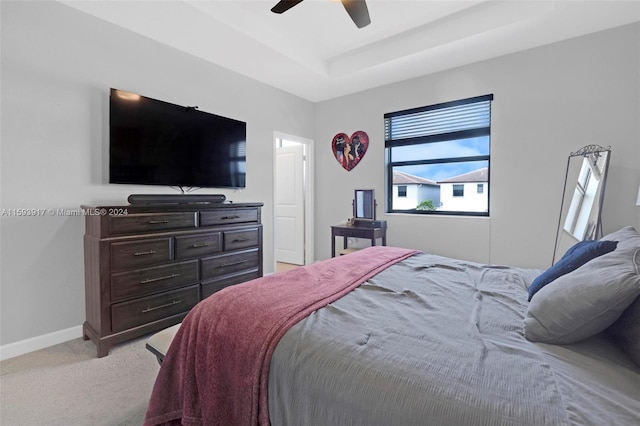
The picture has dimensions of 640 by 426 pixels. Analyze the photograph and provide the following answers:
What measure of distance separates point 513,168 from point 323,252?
280 centimetres

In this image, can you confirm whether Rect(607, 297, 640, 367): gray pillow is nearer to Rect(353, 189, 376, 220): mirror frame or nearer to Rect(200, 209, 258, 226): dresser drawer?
Rect(200, 209, 258, 226): dresser drawer

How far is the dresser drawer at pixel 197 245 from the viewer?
2572mm

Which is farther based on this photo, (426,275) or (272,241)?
(272,241)

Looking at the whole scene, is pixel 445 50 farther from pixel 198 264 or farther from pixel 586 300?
pixel 198 264

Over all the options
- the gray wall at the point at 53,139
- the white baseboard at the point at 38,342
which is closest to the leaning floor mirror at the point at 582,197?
the gray wall at the point at 53,139

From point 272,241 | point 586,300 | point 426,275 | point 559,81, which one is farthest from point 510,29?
point 272,241

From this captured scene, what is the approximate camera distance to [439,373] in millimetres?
835

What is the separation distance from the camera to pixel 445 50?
123 inches

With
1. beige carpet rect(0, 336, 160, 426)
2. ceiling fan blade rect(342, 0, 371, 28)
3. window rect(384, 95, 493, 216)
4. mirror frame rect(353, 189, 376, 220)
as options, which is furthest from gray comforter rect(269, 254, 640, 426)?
mirror frame rect(353, 189, 376, 220)

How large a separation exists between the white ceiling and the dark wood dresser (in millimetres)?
1626

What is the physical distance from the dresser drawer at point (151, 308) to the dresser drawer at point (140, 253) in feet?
0.94

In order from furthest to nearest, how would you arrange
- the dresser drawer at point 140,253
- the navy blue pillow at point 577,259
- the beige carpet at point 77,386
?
1. the dresser drawer at point 140,253
2. the beige carpet at point 77,386
3. the navy blue pillow at point 577,259

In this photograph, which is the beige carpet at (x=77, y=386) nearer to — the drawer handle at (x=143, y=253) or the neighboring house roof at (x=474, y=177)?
the drawer handle at (x=143, y=253)

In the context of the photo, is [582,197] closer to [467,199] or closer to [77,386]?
[467,199]
